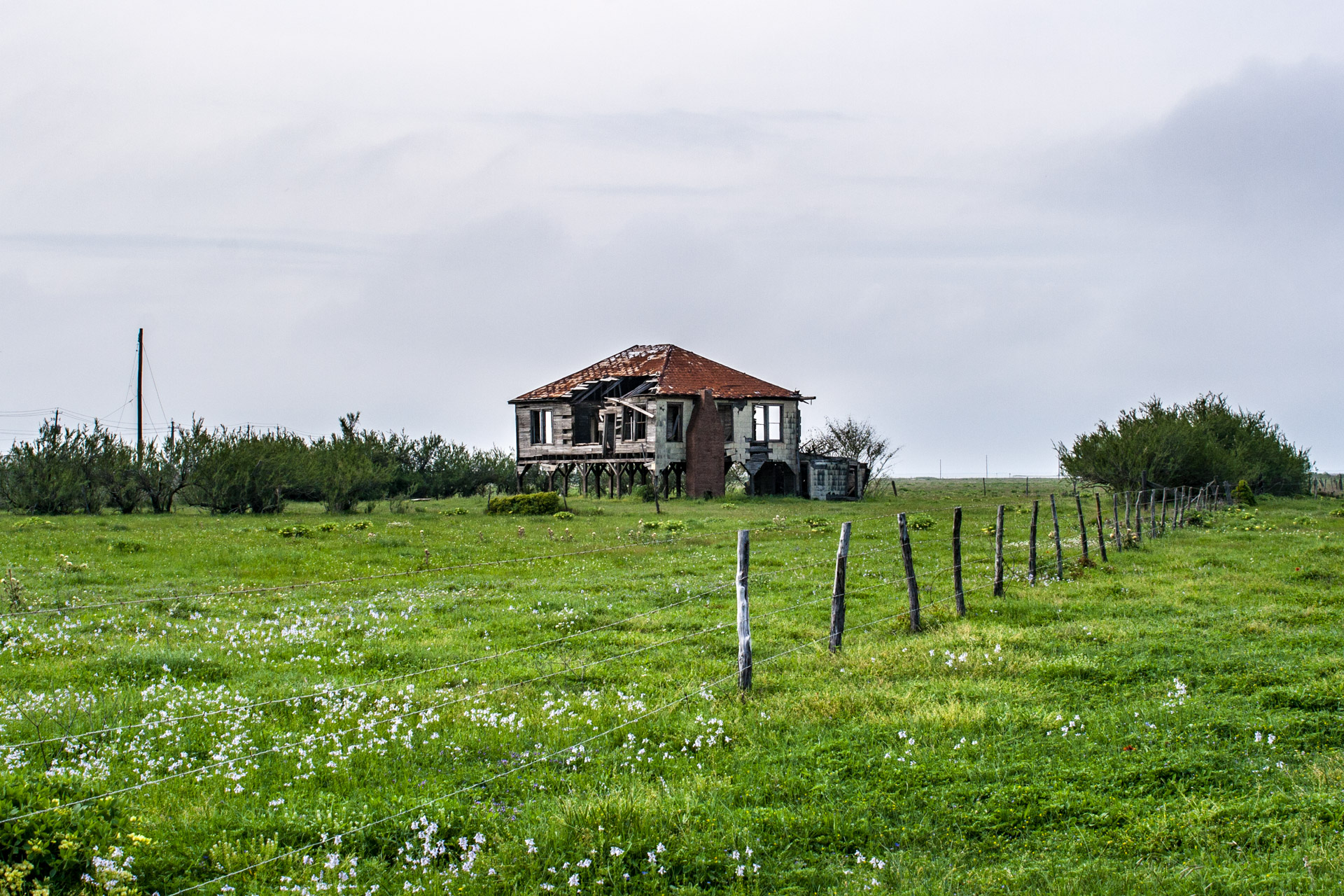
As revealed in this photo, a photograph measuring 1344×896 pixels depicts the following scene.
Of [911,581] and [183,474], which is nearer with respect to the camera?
[911,581]

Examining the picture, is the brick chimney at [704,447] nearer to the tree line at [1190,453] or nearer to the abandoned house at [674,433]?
the abandoned house at [674,433]

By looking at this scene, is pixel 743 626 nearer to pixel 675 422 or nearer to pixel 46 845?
pixel 46 845

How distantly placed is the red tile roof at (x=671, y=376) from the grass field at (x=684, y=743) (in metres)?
37.3

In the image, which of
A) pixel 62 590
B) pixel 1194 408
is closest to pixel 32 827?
pixel 62 590

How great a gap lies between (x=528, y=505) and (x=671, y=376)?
1352cm

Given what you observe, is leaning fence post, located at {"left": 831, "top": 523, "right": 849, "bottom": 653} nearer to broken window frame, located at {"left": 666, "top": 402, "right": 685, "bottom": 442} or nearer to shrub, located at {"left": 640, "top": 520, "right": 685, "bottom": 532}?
shrub, located at {"left": 640, "top": 520, "right": 685, "bottom": 532}

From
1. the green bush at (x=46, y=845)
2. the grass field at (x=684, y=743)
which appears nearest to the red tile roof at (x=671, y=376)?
the grass field at (x=684, y=743)

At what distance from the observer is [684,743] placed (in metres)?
8.98

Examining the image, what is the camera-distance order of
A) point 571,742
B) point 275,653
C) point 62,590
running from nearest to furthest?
point 571,742, point 275,653, point 62,590

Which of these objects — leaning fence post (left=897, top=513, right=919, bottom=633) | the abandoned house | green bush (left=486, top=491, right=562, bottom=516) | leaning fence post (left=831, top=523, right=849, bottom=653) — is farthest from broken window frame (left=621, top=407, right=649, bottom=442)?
leaning fence post (left=831, top=523, right=849, bottom=653)

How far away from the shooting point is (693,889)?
655 centimetres

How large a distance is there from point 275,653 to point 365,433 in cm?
4921

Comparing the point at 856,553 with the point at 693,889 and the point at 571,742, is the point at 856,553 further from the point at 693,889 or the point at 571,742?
the point at 693,889

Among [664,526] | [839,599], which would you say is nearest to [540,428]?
[664,526]
